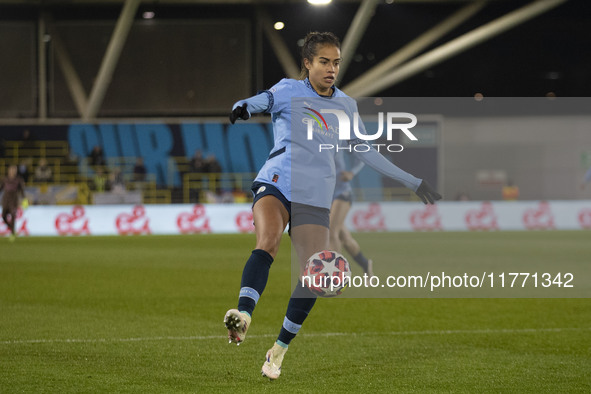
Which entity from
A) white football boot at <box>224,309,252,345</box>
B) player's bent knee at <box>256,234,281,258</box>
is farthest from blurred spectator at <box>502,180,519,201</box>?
white football boot at <box>224,309,252,345</box>

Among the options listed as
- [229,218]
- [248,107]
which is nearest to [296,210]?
[248,107]

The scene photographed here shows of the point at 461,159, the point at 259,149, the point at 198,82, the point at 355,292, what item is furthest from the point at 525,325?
the point at 461,159

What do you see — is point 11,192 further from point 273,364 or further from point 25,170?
point 273,364

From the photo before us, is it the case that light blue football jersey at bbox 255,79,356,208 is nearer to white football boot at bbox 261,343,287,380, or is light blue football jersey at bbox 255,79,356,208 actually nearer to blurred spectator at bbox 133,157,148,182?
white football boot at bbox 261,343,287,380

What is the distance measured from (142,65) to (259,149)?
601 cm

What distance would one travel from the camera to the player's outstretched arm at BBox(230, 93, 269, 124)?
521 cm

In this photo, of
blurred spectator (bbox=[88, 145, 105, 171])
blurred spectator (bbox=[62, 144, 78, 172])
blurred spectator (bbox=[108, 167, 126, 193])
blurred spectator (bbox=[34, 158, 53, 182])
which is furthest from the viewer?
blurred spectator (bbox=[62, 144, 78, 172])

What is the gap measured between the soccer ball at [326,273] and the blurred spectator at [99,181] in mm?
26153

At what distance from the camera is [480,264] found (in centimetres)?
1512

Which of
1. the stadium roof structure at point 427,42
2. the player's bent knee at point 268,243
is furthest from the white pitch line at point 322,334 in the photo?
the stadium roof structure at point 427,42

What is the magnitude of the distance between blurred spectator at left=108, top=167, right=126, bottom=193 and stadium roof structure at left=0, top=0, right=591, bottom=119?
12.4 feet

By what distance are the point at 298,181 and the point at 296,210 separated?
0.18 metres

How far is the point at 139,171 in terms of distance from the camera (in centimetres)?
3206

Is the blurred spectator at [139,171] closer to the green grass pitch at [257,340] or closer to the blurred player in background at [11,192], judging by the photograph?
the blurred player in background at [11,192]
